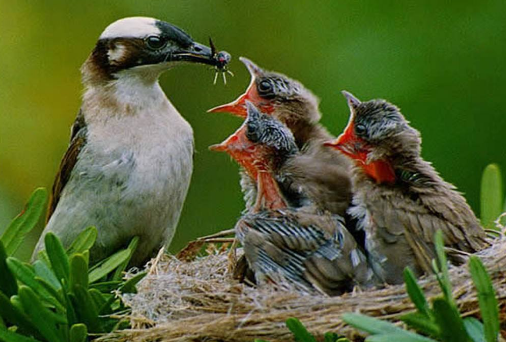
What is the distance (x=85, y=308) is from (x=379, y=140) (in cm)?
123

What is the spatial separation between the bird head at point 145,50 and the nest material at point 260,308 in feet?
3.75

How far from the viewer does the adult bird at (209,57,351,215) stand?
11.5ft

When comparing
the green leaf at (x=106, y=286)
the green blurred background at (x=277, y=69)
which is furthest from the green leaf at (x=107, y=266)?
the green blurred background at (x=277, y=69)

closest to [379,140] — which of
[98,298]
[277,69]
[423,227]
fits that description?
[423,227]

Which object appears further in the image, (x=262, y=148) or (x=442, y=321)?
(x=262, y=148)

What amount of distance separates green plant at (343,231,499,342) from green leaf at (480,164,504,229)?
4.14ft

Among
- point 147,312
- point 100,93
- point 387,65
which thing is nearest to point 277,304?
point 147,312

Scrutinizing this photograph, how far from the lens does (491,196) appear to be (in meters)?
3.54

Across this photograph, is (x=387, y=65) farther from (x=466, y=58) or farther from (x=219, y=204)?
(x=219, y=204)

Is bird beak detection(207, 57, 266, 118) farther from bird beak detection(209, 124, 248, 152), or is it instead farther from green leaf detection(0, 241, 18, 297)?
green leaf detection(0, 241, 18, 297)

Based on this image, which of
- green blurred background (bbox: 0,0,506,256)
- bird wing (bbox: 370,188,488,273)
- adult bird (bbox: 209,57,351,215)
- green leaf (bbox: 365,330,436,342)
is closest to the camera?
green leaf (bbox: 365,330,436,342)

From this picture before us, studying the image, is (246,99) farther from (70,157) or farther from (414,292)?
(414,292)

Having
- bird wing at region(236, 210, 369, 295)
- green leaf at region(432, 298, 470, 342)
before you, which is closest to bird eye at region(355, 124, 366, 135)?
bird wing at region(236, 210, 369, 295)

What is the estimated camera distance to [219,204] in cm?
502
